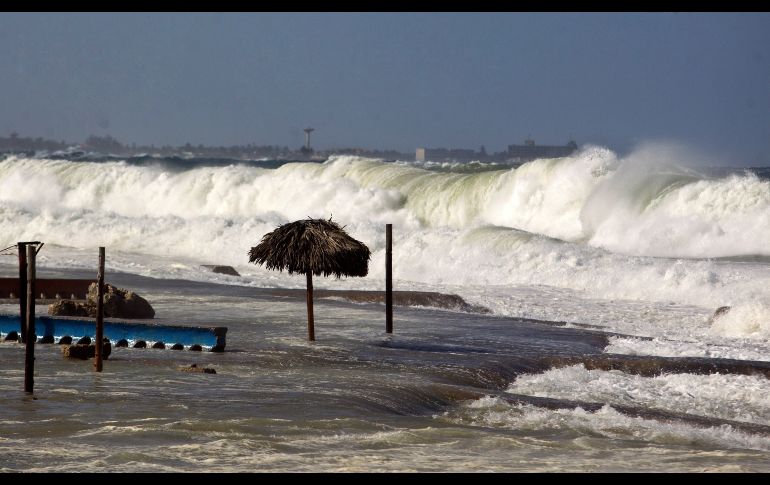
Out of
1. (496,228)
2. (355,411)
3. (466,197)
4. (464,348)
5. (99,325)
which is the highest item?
(466,197)

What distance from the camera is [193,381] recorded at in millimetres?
14188

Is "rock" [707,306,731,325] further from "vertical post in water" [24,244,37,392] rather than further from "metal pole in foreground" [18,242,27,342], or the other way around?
"vertical post in water" [24,244,37,392]

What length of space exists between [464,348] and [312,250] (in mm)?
2722

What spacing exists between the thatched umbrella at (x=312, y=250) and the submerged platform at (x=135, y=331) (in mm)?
1160

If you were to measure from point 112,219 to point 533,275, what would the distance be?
21356mm

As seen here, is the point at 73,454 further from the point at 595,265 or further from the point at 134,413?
the point at 595,265


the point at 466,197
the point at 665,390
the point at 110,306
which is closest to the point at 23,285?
the point at 110,306

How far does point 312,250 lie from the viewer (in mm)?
16484

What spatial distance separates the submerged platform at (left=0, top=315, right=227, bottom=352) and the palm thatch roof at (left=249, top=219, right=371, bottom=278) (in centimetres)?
117

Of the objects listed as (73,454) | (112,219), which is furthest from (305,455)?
(112,219)

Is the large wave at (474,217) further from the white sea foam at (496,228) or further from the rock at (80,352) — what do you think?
the rock at (80,352)

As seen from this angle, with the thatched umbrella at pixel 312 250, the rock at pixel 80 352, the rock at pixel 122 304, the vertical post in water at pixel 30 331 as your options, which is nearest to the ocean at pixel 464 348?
the vertical post in water at pixel 30 331

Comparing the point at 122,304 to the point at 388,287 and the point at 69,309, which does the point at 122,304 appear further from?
the point at 388,287

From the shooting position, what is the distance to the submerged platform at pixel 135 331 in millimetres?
16906
